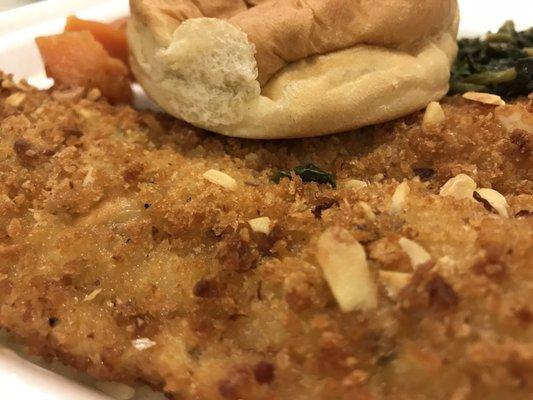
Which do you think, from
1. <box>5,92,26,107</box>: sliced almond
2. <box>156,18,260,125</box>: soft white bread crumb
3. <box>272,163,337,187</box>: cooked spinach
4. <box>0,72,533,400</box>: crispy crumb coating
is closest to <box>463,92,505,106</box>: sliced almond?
<box>0,72,533,400</box>: crispy crumb coating

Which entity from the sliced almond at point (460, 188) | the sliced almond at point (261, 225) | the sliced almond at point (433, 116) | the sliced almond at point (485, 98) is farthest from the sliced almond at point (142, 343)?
the sliced almond at point (485, 98)

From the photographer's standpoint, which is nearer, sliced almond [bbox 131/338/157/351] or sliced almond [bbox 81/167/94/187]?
sliced almond [bbox 131/338/157/351]

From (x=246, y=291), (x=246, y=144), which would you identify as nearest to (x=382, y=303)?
(x=246, y=291)

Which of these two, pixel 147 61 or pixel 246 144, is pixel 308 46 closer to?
pixel 246 144

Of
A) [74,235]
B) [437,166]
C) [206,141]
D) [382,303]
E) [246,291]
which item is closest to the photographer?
[382,303]

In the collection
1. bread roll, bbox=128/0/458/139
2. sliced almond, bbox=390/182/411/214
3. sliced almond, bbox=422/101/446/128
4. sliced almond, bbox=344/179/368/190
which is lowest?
sliced almond, bbox=344/179/368/190

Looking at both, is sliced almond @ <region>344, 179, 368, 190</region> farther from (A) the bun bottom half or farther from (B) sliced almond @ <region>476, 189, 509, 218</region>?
(B) sliced almond @ <region>476, 189, 509, 218</region>

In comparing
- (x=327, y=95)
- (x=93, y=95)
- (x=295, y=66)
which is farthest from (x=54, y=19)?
(x=327, y=95)
